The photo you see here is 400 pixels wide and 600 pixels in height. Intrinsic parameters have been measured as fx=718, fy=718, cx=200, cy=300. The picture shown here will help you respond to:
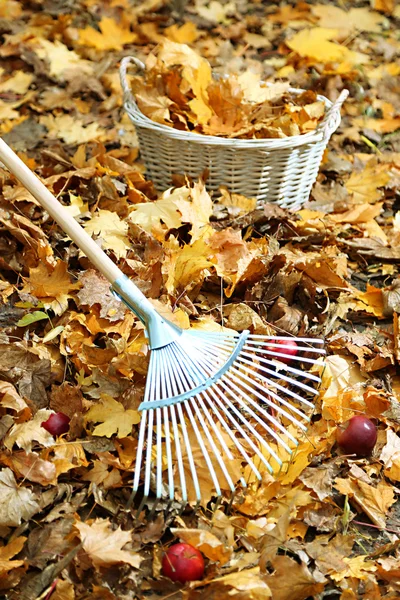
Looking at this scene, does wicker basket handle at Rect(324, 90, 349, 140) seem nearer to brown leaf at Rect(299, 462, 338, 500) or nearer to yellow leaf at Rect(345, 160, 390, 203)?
yellow leaf at Rect(345, 160, 390, 203)

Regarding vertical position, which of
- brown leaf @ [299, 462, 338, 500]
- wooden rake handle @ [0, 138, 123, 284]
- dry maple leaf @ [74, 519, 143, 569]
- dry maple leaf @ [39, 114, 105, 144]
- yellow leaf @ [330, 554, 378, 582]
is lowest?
yellow leaf @ [330, 554, 378, 582]

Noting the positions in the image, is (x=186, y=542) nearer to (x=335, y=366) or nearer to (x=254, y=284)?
(x=335, y=366)

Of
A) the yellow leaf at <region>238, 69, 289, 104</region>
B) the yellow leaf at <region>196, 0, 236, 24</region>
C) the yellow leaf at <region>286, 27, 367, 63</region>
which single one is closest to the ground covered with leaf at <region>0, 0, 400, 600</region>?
the yellow leaf at <region>286, 27, 367, 63</region>

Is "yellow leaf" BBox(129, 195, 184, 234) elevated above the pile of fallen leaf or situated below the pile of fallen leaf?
below

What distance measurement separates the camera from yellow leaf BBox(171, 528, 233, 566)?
5.23ft

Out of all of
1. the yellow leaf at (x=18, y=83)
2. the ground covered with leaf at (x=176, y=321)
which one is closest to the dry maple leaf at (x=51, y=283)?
the ground covered with leaf at (x=176, y=321)

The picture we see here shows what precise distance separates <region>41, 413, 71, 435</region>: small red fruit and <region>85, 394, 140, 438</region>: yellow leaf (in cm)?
6

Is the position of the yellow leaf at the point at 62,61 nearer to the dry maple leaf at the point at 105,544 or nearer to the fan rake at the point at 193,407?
the fan rake at the point at 193,407

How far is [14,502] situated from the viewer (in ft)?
5.49

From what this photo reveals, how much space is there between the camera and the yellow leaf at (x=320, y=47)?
152 inches

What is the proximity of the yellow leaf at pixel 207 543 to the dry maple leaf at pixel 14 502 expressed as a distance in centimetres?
34

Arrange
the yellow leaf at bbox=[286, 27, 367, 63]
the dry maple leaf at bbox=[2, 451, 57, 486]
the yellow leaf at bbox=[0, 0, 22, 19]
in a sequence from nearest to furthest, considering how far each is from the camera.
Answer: the dry maple leaf at bbox=[2, 451, 57, 486], the yellow leaf at bbox=[286, 27, 367, 63], the yellow leaf at bbox=[0, 0, 22, 19]

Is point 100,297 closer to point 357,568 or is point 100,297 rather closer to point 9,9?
point 357,568

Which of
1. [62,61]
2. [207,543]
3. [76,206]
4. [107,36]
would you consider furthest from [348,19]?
[207,543]
